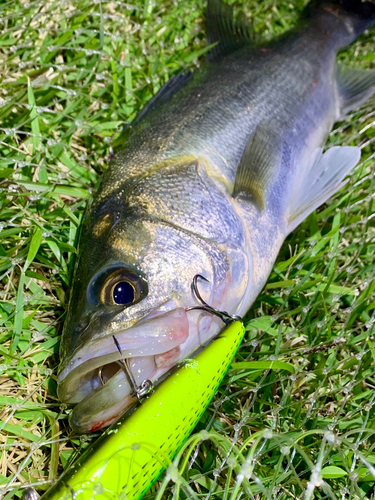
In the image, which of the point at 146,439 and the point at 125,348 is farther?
the point at 125,348

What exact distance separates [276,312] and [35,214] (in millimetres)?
1403

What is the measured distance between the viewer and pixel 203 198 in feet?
6.74

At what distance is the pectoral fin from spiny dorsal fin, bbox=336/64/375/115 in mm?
580

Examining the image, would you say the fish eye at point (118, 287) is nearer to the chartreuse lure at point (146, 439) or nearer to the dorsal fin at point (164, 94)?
the chartreuse lure at point (146, 439)

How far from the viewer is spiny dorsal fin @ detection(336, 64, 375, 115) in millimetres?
3037

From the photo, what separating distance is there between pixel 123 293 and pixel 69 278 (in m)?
0.66

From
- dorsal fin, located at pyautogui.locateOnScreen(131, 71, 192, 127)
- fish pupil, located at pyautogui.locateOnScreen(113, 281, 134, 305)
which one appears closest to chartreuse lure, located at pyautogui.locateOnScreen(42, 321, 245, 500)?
fish pupil, located at pyautogui.locateOnScreen(113, 281, 134, 305)

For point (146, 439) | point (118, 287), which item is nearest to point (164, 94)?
point (118, 287)

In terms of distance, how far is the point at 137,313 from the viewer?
1.71 meters

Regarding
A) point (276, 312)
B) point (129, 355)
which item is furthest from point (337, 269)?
point (129, 355)

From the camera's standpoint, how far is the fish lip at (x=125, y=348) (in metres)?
1.62

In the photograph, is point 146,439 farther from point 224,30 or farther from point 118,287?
point 224,30

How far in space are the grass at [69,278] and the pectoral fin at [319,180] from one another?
7.5 inches

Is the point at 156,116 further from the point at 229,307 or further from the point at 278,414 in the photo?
the point at 278,414
